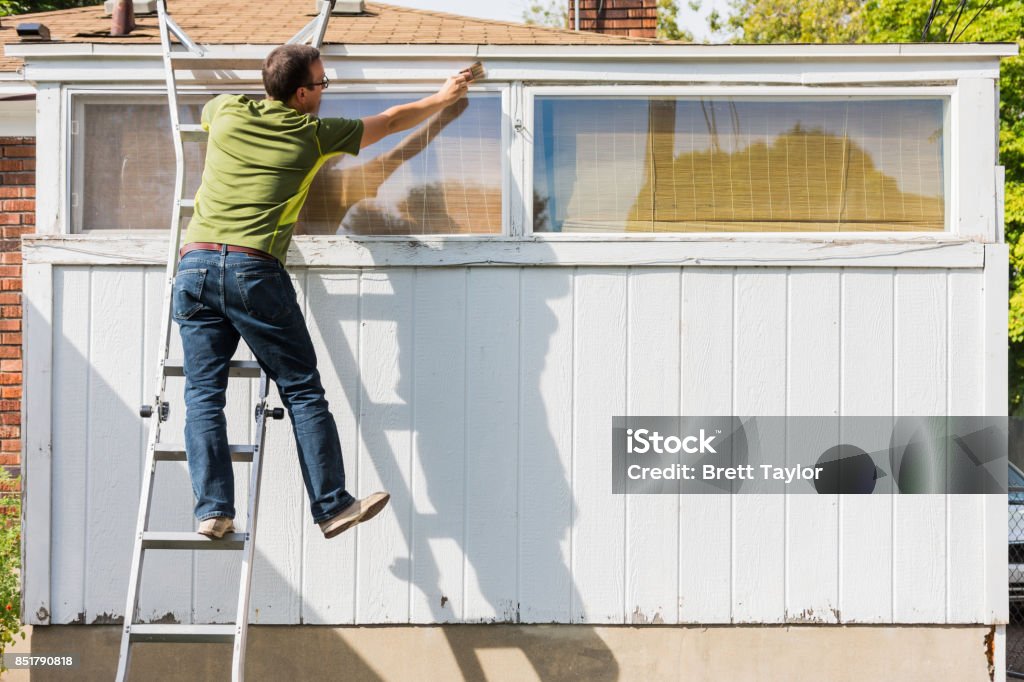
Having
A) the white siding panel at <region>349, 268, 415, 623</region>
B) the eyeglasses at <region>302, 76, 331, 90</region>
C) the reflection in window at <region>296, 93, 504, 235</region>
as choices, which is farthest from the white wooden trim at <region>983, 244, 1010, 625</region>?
the eyeglasses at <region>302, 76, 331, 90</region>

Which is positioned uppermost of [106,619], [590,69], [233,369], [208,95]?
[590,69]

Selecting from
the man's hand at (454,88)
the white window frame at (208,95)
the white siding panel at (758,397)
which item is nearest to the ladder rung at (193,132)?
the white window frame at (208,95)

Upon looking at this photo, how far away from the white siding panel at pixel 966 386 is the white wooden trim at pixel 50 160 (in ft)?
11.5

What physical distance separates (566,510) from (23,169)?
4051 millimetres

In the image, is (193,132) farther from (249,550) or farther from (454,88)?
(249,550)

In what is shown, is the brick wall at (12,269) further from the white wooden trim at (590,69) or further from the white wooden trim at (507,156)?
the white wooden trim at (507,156)

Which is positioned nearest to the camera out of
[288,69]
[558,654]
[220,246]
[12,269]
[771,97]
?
[220,246]

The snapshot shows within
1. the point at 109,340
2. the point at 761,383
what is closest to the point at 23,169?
the point at 109,340

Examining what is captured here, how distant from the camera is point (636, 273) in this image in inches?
144

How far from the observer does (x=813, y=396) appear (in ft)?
11.9

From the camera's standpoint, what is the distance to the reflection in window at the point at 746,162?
3730 mm

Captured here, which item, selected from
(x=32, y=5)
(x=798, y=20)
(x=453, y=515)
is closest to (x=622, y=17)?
(x=453, y=515)

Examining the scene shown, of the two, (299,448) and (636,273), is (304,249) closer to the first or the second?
(299,448)

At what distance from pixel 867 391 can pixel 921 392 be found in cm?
21
